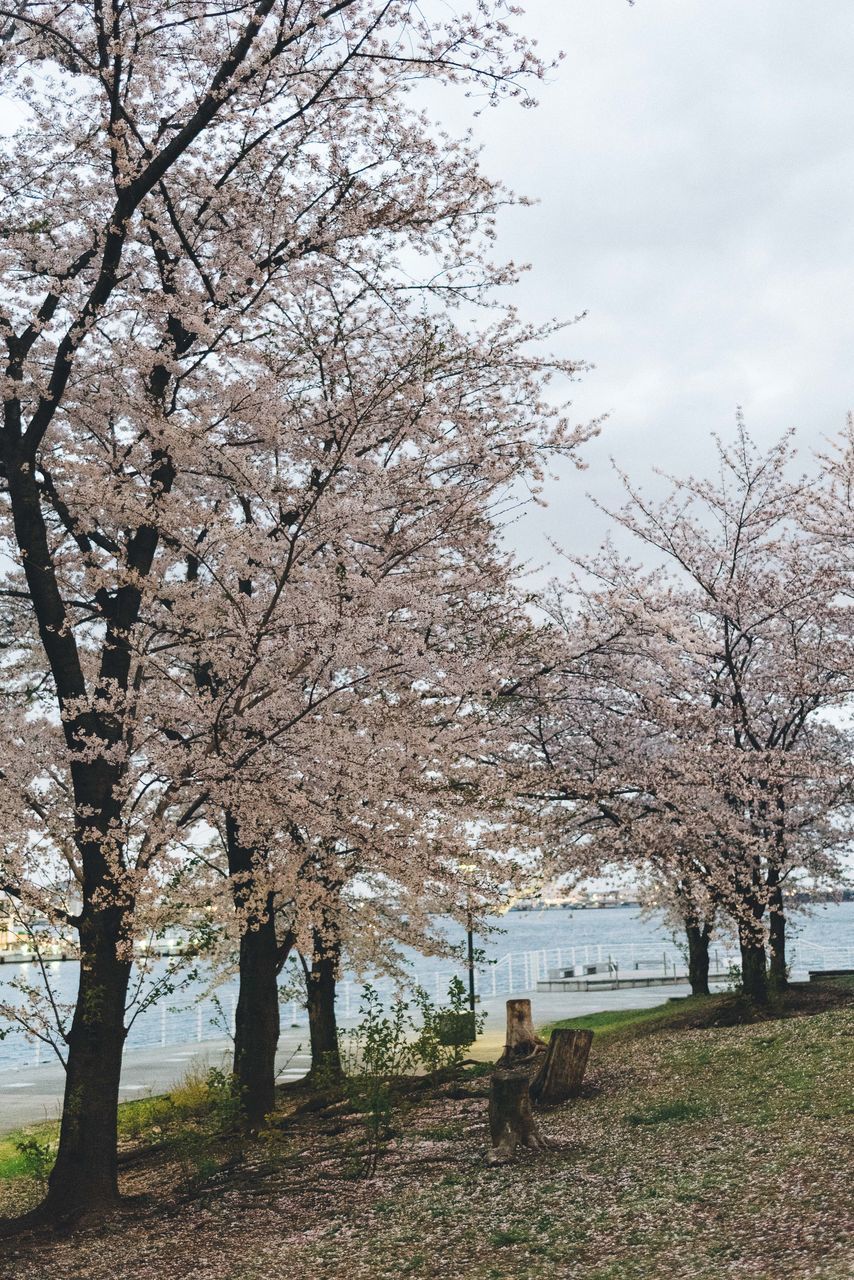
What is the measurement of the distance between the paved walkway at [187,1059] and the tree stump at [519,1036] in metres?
2.51

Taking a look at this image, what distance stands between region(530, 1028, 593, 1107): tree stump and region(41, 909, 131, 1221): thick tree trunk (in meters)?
4.22

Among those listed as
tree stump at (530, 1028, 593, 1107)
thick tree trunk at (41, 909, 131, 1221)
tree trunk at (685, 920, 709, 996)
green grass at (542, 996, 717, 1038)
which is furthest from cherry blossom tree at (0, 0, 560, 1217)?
tree trunk at (685, 920, 709, 996)

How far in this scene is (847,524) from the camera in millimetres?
15078

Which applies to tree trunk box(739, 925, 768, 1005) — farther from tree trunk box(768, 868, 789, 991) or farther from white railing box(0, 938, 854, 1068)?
white railing box(0, 938, 854, 1068)

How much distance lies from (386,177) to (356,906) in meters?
8.12

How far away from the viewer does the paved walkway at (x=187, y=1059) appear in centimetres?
1662

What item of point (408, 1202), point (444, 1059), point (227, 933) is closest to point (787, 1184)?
point (408, 1202)

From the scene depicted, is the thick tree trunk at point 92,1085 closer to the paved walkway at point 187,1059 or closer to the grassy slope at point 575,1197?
the grassy slope at point 575,1197

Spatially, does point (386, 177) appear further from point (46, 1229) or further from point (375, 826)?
point (46, 1229)

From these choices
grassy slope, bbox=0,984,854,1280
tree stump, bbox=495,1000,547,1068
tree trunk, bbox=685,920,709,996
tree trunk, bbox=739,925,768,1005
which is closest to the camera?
grassy slope, bbox=0,984,854,1280

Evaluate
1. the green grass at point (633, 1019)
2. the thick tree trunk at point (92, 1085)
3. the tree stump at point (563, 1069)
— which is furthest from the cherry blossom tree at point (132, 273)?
the green grass at point (633, 1019)

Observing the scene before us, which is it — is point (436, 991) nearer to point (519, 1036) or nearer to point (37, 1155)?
point (519, 1036)

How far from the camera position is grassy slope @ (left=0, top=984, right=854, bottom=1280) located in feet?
19.0

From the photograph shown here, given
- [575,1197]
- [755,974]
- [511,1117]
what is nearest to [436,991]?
[755,974]
